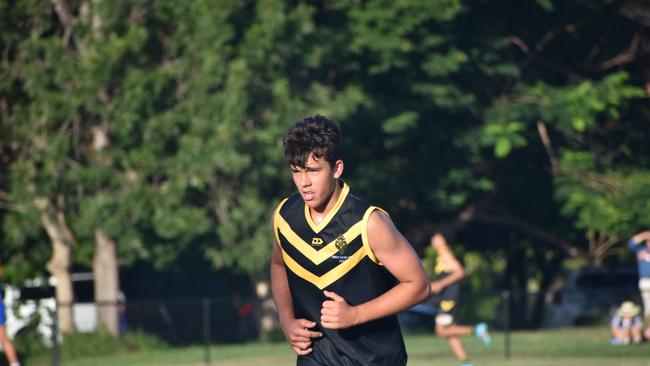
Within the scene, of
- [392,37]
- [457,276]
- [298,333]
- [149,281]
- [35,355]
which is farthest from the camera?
[149,281]

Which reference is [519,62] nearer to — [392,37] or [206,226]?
[392,37]

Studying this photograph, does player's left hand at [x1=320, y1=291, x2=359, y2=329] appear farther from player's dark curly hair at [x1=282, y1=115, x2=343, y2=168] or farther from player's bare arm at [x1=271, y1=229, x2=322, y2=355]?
player's dark curly hair at [x1=282, y1=115, x2=343, y2=168]

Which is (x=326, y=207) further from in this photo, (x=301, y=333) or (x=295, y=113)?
(x=295, y=113)

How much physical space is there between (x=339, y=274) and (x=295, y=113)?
21.0 meters

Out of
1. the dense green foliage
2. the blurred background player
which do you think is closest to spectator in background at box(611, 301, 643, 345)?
the blurred background player

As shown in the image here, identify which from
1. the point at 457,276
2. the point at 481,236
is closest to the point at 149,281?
the point at 481,236

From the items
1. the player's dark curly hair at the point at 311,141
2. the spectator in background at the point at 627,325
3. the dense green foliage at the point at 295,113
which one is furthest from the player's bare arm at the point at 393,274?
the dense green foliage at the point at 295,113

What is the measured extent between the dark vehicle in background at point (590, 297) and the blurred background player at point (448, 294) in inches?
259

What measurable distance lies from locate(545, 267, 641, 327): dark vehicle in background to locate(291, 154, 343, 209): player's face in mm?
19341

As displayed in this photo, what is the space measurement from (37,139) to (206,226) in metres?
3.95

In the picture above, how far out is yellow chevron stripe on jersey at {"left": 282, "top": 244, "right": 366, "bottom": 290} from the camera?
19.8 feet

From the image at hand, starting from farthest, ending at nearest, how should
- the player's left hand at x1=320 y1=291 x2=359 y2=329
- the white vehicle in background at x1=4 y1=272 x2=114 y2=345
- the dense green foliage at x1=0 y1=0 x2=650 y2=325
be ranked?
the dense green foliage at x1=0 y1=0 x2=650 y2=325, the white vehicle in background at x1=4 y1=272 x2=114 y2=345, the player's left hand at x1=320 y1=291 x2=359 y2=329

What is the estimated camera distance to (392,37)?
1142 inches

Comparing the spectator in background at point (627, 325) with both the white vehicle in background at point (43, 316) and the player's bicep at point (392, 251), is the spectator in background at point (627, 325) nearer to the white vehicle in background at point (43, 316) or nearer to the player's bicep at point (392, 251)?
the white vehicle in background at point (43, 316)
